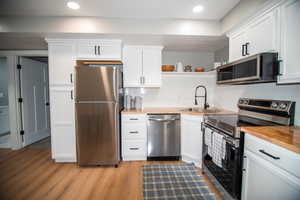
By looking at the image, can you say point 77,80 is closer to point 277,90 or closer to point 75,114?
point 75,114

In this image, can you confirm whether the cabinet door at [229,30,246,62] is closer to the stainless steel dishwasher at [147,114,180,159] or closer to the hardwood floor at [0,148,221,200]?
the stainless steel dishwasher at [147,114,180,159]

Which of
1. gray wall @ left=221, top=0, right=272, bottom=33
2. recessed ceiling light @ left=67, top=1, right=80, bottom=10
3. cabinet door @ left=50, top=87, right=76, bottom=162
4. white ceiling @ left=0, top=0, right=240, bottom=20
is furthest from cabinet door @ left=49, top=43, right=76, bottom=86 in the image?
gray wall @ left=221, top=0, right=272, bottom=33

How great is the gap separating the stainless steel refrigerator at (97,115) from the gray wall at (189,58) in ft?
4.79

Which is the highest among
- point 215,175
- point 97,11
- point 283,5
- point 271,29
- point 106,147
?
point 97,11

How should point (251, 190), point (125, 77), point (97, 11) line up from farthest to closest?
1. point (125, 77)
2. point (97, 11)
3. point (251, 190)

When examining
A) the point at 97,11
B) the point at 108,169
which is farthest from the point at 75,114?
the point at 97,11

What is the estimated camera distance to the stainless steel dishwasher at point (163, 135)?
2559 millimetres

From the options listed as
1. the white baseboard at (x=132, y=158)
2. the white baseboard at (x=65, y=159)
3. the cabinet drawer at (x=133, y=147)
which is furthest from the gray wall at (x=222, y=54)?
the white baseboard at (x=65, y=159)

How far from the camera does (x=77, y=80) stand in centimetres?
230

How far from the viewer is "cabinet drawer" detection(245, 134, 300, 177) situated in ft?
3.09

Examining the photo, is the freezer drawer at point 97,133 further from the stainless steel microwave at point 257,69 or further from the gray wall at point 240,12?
the gray wall at point 240,12

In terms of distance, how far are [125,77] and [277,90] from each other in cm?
240

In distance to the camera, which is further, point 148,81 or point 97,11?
point 148,81

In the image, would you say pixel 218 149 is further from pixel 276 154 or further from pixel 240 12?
pixel 240 12
